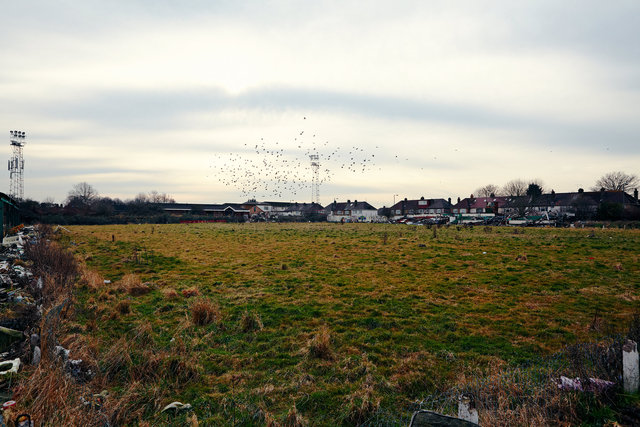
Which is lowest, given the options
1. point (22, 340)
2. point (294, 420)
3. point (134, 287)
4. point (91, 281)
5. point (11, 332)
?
point (294, 420)

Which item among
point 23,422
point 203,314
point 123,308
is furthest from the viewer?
point 123,308

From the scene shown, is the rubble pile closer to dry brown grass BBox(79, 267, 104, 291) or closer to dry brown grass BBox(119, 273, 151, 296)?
dry brown grass BBox(79, 267, 104, 291)

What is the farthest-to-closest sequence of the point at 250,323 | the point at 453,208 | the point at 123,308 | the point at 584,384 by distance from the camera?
1. the point at 453,208
2. the point at 123,308
3. the point at 250,323
4. the point at 584,384

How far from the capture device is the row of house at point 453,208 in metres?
76.2

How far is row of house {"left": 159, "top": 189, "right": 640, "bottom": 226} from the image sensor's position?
76.2 metres

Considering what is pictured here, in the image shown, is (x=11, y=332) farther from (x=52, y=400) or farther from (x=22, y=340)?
(x=52, y=400)

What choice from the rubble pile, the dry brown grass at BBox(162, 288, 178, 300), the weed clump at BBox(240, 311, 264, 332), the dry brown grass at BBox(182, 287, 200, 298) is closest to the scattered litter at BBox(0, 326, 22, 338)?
the rubble pile

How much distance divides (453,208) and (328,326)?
4188 inches

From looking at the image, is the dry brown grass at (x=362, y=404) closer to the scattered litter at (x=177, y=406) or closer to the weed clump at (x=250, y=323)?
the scattered litter at (x=177, y=406)

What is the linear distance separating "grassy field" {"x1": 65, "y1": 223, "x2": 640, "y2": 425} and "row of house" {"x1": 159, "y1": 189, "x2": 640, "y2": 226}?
63.2 meters

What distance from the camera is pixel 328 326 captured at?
8.91 metres

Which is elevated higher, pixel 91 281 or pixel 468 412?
pixel 468 412

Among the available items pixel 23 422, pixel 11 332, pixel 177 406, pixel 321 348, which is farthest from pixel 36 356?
pixel 321 348

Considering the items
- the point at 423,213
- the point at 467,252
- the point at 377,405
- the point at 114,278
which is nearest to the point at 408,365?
the point at 377,405
